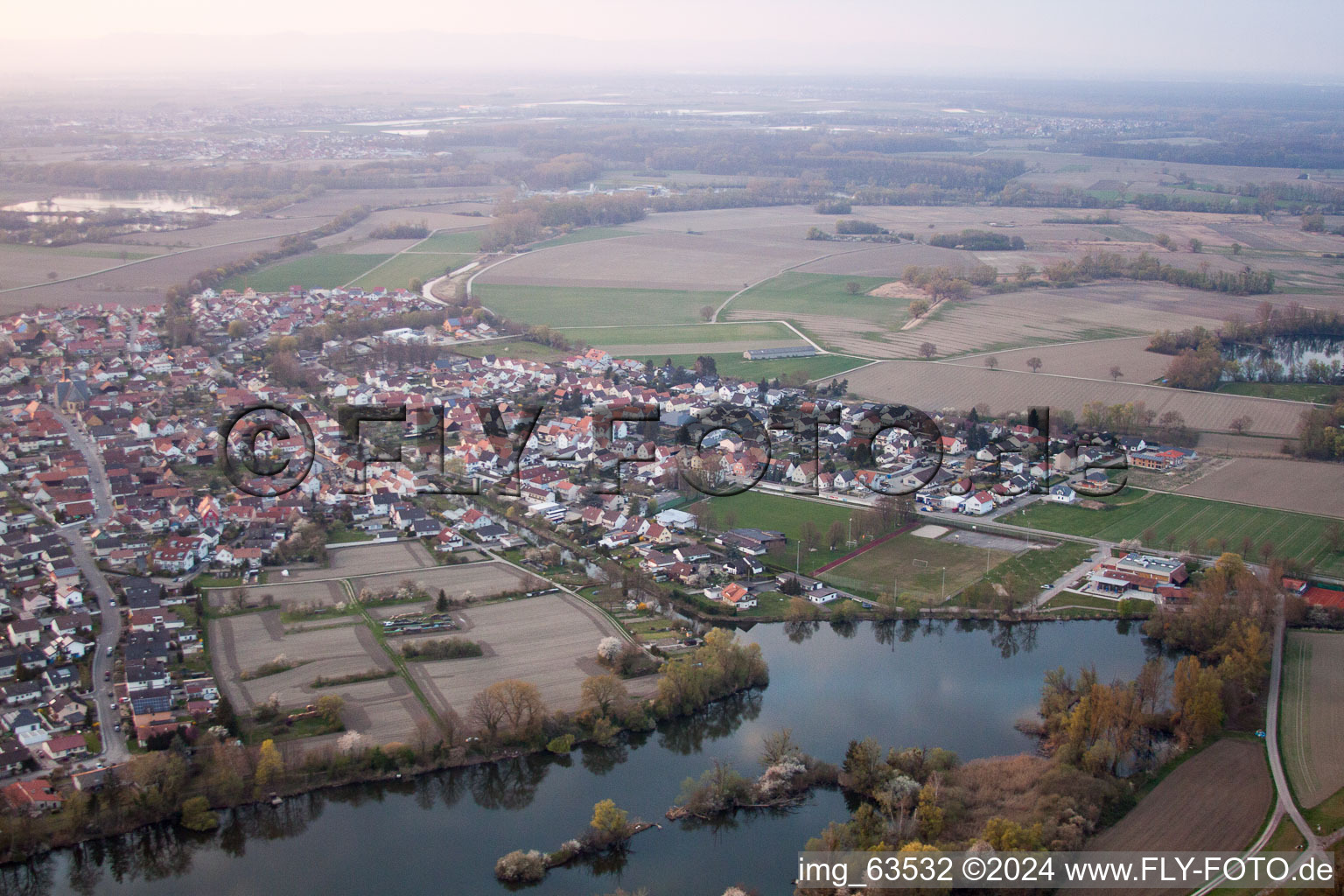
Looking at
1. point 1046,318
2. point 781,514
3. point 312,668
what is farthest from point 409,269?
point 312,668

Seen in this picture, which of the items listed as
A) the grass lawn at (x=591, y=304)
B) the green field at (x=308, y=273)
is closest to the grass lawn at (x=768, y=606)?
the grass lawn at (x=591, y=304)

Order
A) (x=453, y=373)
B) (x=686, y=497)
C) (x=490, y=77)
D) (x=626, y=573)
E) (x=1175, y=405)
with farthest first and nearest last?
(x=490, y=77) < (x=453, y=373) < (x=1175, y=405) < (x=686, y=497) < (x=626, y=573)

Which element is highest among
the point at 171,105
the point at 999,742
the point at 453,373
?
the point at 171,105

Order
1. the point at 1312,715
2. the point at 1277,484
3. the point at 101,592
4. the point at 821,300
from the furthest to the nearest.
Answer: the point at 821,300 → the point at 1277,484 → the point at 101,592 → the point at 1312,715

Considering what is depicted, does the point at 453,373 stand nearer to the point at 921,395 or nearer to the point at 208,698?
the point at 921,395

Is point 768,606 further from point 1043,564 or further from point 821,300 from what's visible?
point 821,300

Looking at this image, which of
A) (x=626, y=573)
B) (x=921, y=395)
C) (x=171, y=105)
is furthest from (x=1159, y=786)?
(x=171, y=105)
